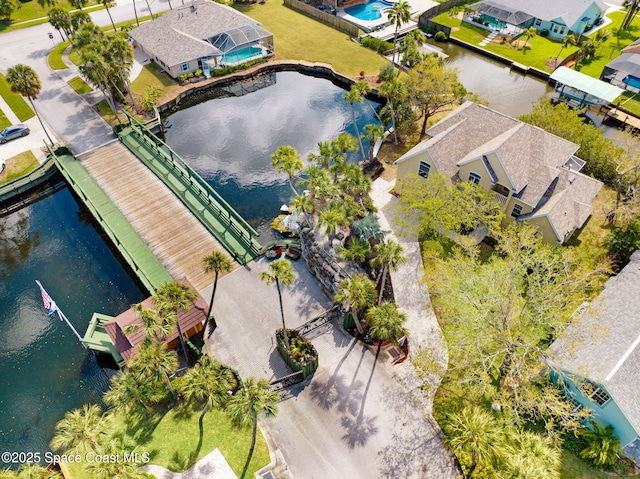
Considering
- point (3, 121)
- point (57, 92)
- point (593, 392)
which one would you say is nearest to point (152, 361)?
point (593, 392)

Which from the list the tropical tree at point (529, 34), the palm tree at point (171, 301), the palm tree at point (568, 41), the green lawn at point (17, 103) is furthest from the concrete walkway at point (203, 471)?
the tropical tree at point (529, 34)

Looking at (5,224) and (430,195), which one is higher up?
(430,195)

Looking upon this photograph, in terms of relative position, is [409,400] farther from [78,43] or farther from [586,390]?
[78,43]

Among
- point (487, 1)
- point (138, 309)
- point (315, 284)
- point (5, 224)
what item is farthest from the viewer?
point (487, 1)

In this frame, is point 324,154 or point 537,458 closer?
point 537,458

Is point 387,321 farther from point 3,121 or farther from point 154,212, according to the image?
point 3,121

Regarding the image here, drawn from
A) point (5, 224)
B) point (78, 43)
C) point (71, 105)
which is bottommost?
point (5, 224)

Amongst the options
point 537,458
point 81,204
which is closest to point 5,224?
point 81,204
